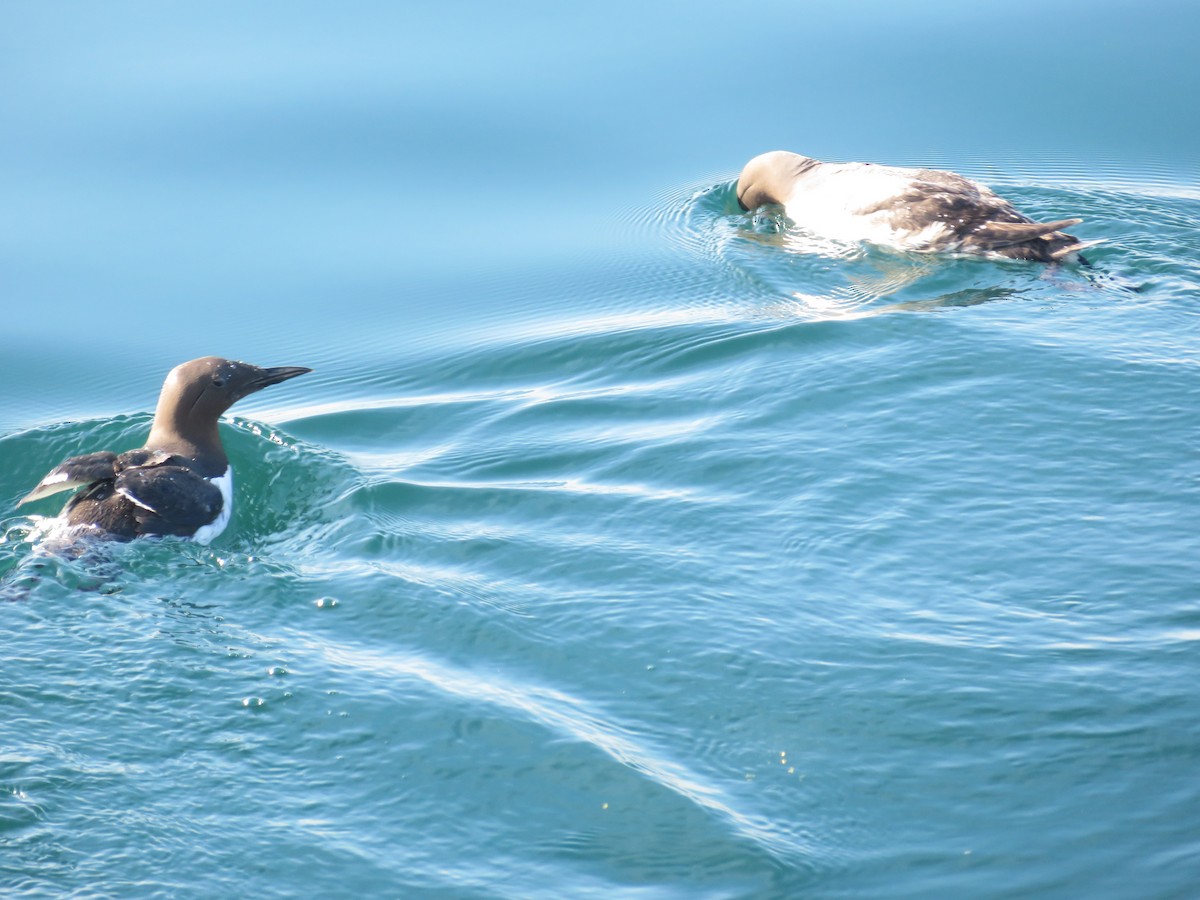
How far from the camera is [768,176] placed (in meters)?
11.8

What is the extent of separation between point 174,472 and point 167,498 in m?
0.29

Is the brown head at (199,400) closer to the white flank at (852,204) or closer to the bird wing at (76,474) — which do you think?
the bird wing at (76,474)

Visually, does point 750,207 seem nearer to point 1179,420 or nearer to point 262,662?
point 1179,420

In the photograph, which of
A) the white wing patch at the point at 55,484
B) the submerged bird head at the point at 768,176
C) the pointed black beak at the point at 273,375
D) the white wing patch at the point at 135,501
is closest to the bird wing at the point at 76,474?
Answer: the white wing patch at the point at 55,484

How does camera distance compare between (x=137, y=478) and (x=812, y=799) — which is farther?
(x=137, y=478)

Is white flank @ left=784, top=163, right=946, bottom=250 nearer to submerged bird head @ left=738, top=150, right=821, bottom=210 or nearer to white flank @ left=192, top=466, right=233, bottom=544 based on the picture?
Answer: submerged bird head @ left=738, top=150, right=821, bottom=210

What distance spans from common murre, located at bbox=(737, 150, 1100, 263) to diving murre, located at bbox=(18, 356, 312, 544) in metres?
5.03

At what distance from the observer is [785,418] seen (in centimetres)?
816

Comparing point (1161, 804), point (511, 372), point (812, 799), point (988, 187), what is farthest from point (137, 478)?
point (988, 187)

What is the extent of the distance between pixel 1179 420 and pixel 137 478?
5.86 meters

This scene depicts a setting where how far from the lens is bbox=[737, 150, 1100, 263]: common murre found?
10109 millimetres

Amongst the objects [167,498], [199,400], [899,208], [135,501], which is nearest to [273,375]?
[199,400]

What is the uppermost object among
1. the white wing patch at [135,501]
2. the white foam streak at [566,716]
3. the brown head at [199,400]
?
the brown head at [199,400]

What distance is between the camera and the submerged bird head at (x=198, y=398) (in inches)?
324
